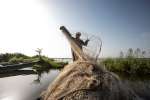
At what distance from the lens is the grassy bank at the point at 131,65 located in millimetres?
17641

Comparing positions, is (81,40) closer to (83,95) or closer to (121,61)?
(83,95)

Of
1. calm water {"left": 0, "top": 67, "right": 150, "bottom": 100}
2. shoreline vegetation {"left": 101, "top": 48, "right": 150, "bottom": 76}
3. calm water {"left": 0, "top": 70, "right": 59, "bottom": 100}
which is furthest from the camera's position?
shoreline vegetation {"left": 101, "top": 48, "right": 150, "bottom": 76}

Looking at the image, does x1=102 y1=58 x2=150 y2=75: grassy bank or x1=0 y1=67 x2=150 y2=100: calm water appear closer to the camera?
x1=0 y1=67 x2=150 y2=100: calm water

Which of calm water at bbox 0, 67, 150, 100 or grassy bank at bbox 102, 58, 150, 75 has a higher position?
grassy bank at bbox 102, 58, 150, 75

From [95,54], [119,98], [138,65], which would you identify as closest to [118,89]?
[119,98]

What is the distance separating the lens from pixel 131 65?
1820cm

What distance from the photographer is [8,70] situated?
17.9 metres

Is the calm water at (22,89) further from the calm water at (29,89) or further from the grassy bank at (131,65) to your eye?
the grassy bank at (131,65)

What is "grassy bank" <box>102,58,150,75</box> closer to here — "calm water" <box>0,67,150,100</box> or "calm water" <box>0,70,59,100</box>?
"calm water" <box>0,67,150,100</box>

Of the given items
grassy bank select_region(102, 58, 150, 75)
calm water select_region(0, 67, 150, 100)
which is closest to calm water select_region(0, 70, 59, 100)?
calm water select_region(0, 67, 150, 100)

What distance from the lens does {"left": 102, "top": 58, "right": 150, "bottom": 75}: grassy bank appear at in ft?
57.9

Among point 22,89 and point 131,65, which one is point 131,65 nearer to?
point 131,65

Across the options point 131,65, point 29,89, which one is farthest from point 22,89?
point 131,65

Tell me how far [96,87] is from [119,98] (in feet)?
0.85
